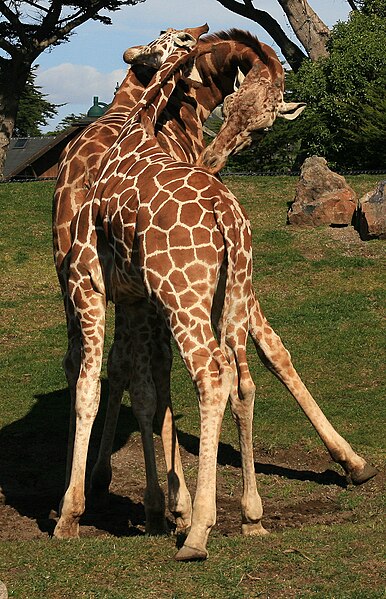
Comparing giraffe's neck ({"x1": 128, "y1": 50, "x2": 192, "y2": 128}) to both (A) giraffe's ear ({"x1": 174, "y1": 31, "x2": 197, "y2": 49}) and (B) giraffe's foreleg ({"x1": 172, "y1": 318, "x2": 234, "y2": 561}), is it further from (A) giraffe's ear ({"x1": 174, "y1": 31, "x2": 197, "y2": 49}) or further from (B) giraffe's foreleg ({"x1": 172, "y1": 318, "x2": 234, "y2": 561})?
(B) giraffe's foreleg ({"x1": 172, "y1": 318, "x2": 234, "y2": 561})

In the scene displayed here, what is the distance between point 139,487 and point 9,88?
2622 centimetres

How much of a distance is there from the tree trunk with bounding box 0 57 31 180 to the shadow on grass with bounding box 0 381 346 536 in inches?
891

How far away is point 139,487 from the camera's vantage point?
10.3 meters

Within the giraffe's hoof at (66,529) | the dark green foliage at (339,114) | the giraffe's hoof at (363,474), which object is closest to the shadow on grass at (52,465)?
the giraffe's hoof at (363,474)

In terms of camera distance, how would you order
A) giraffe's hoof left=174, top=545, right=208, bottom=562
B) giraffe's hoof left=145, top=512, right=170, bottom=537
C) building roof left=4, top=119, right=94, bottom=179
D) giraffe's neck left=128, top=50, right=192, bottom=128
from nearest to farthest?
giraffe's hoof left=174, top=545, right=208, bottom=562
giraffe's hoof left=145, top=512, right=170, bottom=537
giraffe's neck left=128, top=50, right=192, bottom=128
building roof left=4, top=119, right=94, bottom=179

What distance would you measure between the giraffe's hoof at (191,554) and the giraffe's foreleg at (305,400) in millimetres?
2947

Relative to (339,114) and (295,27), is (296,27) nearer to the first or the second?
(295,27)

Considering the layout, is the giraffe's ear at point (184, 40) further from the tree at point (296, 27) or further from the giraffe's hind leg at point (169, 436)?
the tree at point (296, 27)

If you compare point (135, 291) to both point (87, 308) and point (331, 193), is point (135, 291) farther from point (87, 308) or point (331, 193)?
point (331, 193)

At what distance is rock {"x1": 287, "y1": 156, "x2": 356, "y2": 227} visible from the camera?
20359mm

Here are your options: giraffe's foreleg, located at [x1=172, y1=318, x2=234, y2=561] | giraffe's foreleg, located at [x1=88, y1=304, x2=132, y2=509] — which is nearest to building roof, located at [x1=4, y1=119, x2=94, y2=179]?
giraffe's foreleg, located at [x1=88, y1=304, x2=132, y2=509]

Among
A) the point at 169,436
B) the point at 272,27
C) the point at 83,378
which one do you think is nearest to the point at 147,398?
the point at 169,436

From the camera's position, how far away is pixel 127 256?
797 centimetres

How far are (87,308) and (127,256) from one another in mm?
770
